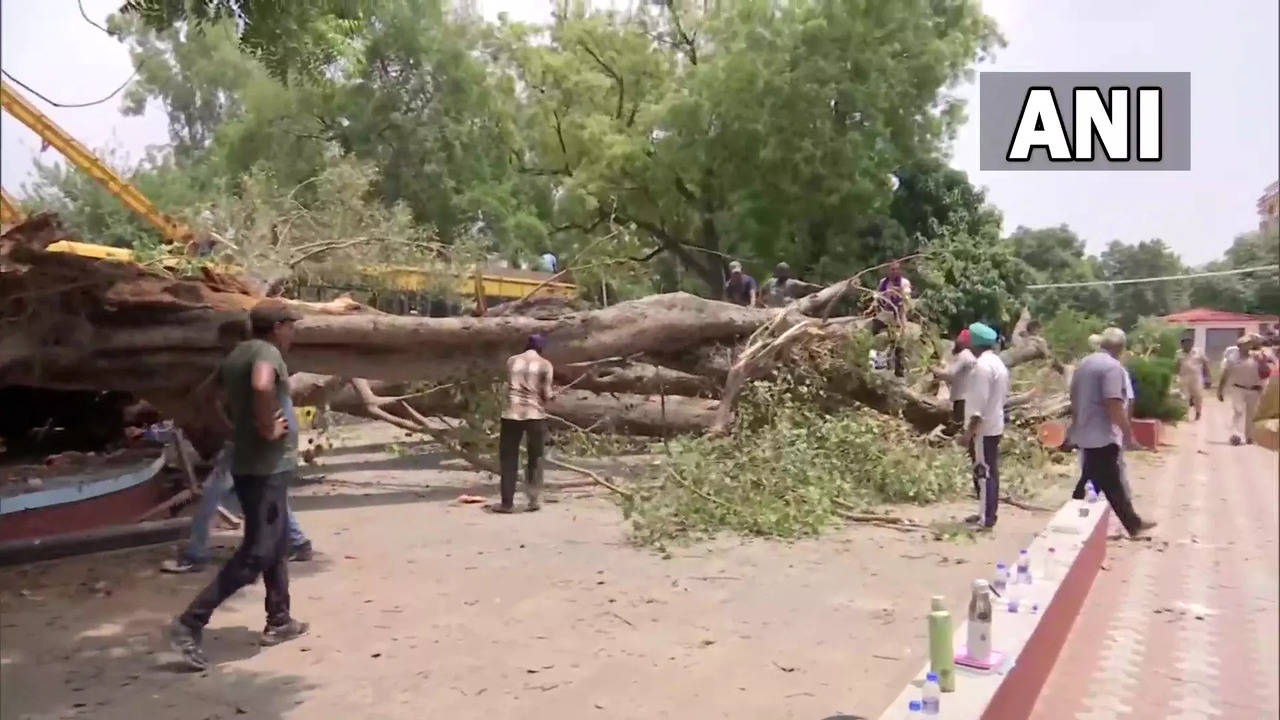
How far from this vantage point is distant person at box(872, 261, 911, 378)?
388 centimetres

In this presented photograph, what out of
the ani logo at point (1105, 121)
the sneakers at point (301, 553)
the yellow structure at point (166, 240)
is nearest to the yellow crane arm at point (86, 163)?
the yellow structure at point (166, 240)

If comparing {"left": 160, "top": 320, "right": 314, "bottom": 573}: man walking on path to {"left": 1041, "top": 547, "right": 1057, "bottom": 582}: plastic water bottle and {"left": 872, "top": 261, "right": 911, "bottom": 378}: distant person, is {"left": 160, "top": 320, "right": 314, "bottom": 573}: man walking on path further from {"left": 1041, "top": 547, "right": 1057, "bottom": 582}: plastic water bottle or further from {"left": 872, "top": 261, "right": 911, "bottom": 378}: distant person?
{"left": 1041, "top": 547, "right": 1057, "bottom": 582}: plastic water bottle

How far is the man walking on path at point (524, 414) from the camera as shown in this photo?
669 cm

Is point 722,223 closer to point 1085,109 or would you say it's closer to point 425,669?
point 1085,109

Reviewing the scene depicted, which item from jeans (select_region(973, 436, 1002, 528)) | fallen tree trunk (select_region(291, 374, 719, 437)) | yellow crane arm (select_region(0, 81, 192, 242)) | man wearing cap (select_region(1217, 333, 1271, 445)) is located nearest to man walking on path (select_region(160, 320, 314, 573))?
yellow crane arm (select_region(0, 81, 192, 242))

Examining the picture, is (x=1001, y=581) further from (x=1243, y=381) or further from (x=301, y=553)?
(x=301, y=553)

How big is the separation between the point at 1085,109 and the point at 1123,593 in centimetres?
252

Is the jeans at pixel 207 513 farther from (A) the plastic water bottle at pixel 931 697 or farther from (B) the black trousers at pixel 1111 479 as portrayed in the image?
(B) the black trousers at pixel 1111 479

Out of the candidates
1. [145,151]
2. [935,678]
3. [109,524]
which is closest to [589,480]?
[109,524]

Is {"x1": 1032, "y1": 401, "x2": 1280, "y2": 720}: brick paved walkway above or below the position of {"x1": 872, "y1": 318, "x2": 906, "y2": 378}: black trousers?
below

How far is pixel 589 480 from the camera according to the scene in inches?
301

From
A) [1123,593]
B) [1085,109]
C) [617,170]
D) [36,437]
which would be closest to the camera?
[1085,109]

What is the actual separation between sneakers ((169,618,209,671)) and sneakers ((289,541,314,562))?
1451mm

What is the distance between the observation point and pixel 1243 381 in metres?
2.47
